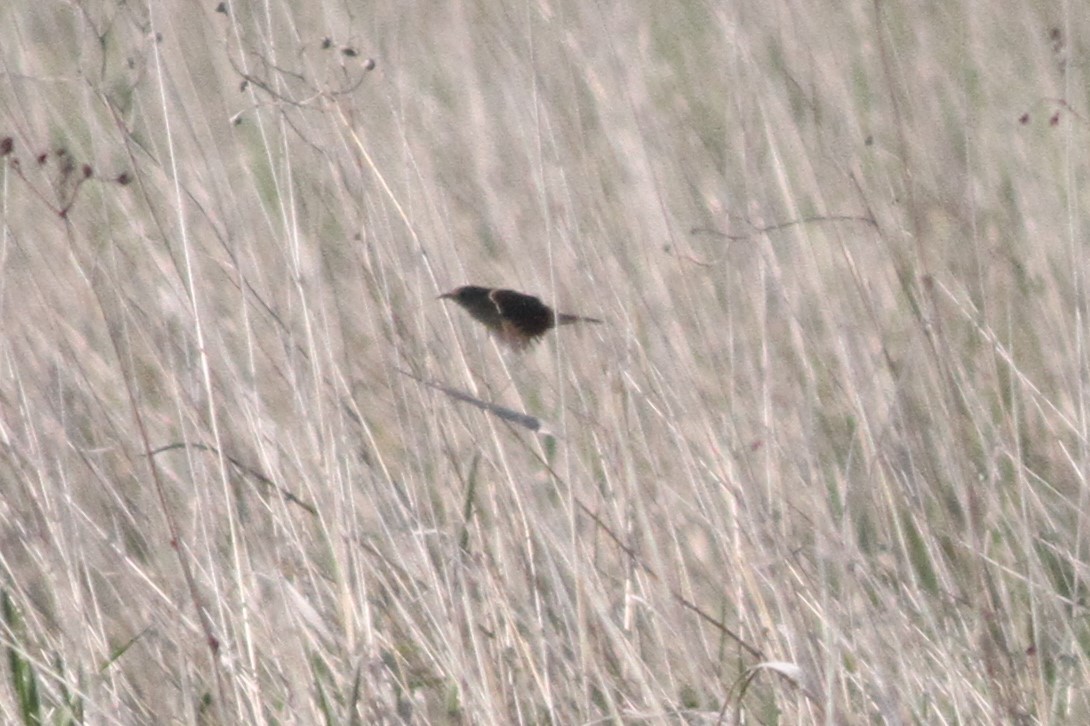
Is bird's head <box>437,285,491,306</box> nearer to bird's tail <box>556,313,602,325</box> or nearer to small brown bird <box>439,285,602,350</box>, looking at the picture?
small brown bird <box>439,285,602,350</box>

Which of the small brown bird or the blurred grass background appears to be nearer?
the blurred grass background

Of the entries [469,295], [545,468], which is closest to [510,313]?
[469,295]

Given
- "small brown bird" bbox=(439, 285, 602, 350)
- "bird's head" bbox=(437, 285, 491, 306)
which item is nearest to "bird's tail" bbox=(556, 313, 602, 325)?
"small brown bird" bbox=(439, 285, 602, 350)

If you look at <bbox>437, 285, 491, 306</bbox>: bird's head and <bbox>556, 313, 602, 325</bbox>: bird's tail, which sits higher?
<bbox>437, 285, 491, 306</bbox>: bird's head

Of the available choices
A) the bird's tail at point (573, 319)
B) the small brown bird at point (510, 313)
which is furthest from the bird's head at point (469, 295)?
the bird's tail at point (573, 319)

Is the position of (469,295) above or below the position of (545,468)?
above

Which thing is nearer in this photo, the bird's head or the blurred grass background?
the blurred grass background

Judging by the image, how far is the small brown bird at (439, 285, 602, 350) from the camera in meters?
2.13

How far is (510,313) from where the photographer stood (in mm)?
2146

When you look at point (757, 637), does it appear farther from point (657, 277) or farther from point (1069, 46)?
point (1069, 46)

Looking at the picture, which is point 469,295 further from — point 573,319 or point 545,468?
point 545,468

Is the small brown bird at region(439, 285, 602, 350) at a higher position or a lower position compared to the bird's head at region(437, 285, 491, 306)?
lower

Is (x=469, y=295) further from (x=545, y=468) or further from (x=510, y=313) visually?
(x=545, y=468)

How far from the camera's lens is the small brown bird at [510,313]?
2.13m
